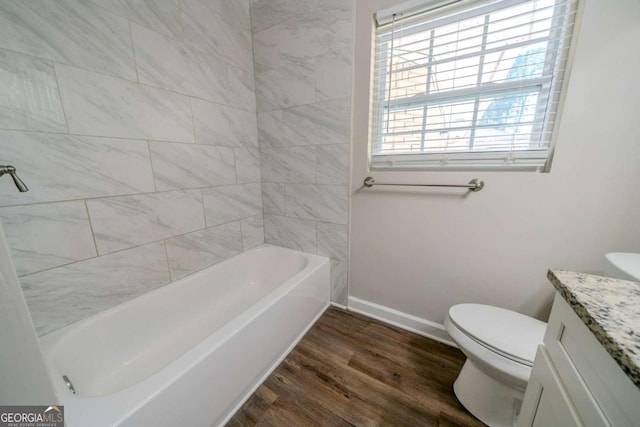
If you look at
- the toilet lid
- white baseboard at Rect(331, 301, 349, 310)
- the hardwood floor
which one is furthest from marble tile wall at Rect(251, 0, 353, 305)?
the toilet lid

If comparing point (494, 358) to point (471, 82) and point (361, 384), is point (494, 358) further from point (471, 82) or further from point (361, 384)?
point (471, 82)

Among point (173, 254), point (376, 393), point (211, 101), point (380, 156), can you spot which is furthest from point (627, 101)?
point (173, 254)

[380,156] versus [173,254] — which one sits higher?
[380,156]

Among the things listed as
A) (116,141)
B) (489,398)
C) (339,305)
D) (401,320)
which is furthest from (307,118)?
(489,398)

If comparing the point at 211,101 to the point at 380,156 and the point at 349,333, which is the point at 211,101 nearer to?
the point at 380,156

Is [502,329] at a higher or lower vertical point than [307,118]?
lower

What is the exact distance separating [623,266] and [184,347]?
210 cm

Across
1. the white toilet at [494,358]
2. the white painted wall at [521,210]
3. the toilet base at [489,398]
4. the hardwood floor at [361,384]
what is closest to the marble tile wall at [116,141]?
the white painted wall at [521,210]

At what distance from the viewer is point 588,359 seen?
0.44 meters

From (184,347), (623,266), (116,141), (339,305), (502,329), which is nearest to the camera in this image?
(623,266)

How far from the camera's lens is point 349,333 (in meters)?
1.58

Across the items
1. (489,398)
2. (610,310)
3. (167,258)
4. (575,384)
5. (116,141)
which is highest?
(116,141)

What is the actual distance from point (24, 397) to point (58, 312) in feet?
2.39

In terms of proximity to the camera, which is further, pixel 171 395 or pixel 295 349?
pixel 295 349
